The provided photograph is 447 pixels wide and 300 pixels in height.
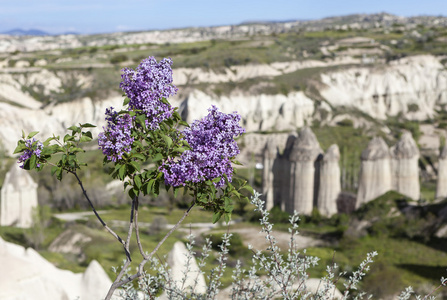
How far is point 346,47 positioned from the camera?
129875 mm

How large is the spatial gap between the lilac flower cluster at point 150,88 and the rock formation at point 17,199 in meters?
41.7

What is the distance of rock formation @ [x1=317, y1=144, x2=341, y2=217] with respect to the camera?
42.7 meters

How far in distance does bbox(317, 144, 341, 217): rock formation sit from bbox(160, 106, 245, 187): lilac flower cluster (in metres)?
38.1

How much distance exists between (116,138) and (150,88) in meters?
0.81

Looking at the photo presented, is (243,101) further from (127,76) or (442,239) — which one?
(127,76)

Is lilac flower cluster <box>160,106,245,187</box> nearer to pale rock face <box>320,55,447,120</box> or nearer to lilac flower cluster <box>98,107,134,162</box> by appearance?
lilac flower cluster <box>98,107,134,162</box>

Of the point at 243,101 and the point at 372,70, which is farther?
the point at 372,70

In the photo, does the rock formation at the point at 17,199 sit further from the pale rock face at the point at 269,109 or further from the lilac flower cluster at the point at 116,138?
the pale rock face at the point at 269,109

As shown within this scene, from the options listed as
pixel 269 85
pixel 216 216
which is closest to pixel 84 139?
pixel 216 216

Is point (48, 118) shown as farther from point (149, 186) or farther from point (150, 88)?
point (149, 186)

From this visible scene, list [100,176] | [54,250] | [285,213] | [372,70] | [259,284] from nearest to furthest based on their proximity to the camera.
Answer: [259,284], [54,250], [285,213], [100,176], [372,70]

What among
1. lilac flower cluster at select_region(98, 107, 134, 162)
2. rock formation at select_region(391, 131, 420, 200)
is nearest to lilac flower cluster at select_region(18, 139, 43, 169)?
lilac flower cluster at select_region(98, 107, 134, 162)

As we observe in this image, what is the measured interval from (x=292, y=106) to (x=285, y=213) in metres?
43.2

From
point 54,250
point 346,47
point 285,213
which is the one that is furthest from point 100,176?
point 346,47
